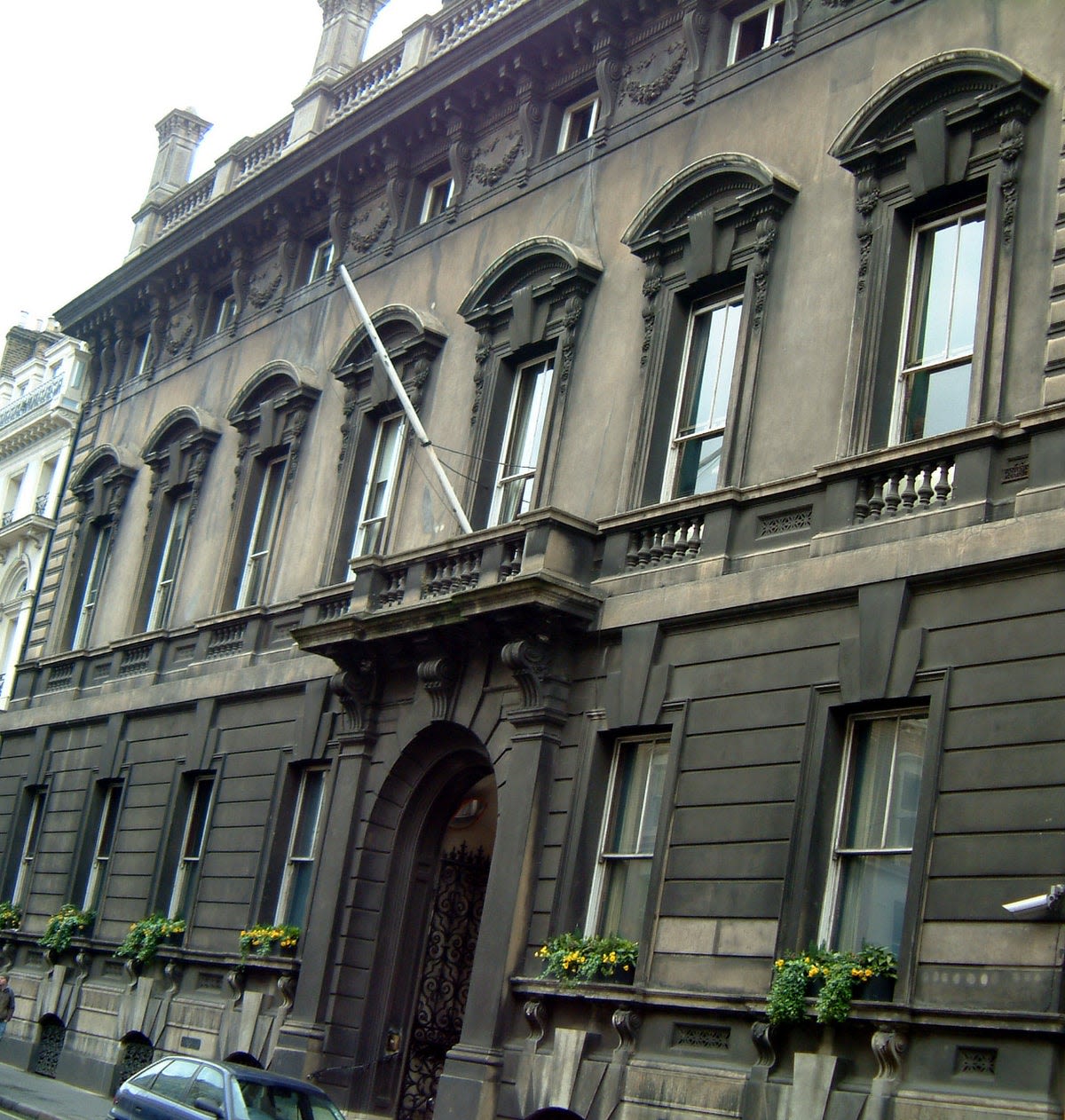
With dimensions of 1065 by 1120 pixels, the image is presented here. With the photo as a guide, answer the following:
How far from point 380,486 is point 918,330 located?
9.83 metres

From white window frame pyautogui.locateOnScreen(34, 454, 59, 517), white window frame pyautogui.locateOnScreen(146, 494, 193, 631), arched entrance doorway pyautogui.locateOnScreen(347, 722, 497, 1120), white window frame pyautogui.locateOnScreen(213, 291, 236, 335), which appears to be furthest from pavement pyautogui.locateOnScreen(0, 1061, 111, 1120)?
white window frame pyautogui.locateOnScreen(34, 454, 59, 517)

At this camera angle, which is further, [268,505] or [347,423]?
[268,505]

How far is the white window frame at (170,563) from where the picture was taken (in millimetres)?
28562

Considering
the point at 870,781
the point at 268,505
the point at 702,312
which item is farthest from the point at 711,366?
the point at 268,505

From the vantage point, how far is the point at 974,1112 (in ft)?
40.4

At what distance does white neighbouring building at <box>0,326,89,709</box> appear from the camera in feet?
118

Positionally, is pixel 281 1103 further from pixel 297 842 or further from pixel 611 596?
pixel 297 842

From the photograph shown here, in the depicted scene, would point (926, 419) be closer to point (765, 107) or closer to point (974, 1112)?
point (765, 107)

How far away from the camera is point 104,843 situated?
2797 cm

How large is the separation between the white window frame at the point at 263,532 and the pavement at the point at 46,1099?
25.5 feet

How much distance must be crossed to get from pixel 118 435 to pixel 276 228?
256 inches

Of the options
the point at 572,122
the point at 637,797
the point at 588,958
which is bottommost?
the point at 588,958

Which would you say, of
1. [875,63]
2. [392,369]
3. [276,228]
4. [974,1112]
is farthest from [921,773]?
[276,228]

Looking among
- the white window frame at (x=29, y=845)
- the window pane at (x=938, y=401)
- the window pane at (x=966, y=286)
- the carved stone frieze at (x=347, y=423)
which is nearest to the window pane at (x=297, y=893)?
the carved stone frieze at (x=347, y=423)
